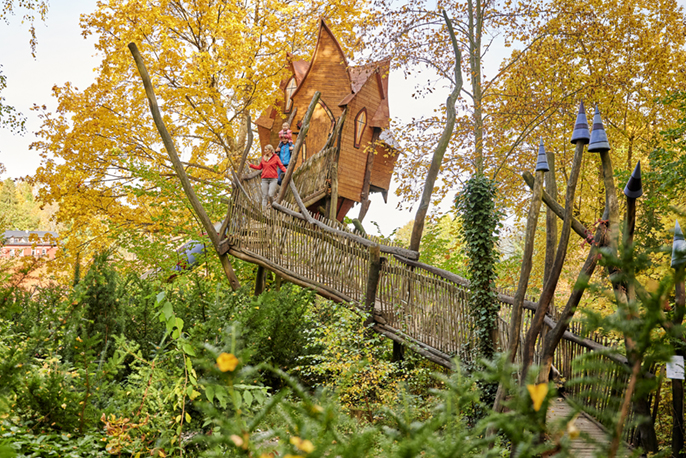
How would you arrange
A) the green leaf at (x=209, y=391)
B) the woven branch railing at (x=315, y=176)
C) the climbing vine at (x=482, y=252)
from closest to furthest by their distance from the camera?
the green leaf at (x=209, y=391) < the climbing vine at (x=482, y=252) < the woven branch railing at (x=315, y=176)

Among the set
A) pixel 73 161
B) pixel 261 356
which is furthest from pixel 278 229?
pixel 73 161

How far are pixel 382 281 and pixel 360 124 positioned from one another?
10.7 metres

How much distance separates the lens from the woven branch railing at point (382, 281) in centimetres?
687

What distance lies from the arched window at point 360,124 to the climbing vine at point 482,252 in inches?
429

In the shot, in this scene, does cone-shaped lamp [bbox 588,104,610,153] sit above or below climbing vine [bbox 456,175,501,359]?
above

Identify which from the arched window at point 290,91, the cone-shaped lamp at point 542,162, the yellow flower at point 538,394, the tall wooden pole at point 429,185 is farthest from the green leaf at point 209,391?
the arched window at point 290,91

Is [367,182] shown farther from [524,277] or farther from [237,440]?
[237,440]

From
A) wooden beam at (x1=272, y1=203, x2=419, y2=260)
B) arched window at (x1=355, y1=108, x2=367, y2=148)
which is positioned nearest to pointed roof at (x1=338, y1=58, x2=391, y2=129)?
arched window at (x1=355, y1=108, x2=367, y2=148)

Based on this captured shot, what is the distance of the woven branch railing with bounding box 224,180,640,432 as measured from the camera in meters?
6.87

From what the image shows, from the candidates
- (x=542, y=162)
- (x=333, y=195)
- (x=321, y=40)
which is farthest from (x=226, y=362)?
(x=321, y=40)

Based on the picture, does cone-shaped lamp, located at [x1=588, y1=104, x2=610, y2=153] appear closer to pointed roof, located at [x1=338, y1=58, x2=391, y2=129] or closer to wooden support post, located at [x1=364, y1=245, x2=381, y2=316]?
wooden support post, located at [x1=364, y1=245, x2=381, y2=316]

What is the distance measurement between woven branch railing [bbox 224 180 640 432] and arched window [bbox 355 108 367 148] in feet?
25.7

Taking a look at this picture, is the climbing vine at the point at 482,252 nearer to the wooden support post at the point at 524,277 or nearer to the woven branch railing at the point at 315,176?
the wooden support post at the point at 524,277

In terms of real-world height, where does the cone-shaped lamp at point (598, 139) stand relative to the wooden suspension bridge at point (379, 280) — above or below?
above
